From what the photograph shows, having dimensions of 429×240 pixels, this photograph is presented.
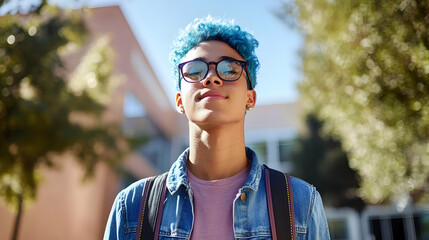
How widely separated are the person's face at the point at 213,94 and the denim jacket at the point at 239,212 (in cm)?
32

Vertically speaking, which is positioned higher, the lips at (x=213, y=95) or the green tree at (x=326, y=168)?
the green tree at (x=326, y=168)

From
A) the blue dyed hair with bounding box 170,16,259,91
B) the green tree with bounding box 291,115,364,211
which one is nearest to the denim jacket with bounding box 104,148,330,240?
the blue dyed hair with bounding box 170,16,259,91

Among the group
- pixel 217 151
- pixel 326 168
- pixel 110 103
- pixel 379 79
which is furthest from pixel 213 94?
pixel 326 168

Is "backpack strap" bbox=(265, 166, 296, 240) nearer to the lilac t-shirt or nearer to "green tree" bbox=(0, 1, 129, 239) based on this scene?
the lilac t-shirt

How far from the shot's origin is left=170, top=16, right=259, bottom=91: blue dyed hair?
2236 millimetres

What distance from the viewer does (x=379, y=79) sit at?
7266 mm

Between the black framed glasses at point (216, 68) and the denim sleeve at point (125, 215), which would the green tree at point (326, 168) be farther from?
the denim sleeve at point (125, 215)

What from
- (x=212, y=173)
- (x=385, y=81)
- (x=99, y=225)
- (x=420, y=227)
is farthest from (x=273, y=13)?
(x=420, y=227)

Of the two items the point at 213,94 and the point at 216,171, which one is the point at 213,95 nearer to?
the point at 213,94

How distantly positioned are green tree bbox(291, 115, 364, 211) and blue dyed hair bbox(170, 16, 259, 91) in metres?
20.4

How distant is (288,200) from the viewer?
1876mm

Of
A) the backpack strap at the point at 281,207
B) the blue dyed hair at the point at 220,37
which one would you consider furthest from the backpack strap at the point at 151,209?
the blue dyed hair at the point at 220,37

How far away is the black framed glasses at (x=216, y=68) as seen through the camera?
2107 mm

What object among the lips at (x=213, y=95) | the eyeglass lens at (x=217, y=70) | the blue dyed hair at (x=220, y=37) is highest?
the blue dyed hair at (x=220, y=37)
